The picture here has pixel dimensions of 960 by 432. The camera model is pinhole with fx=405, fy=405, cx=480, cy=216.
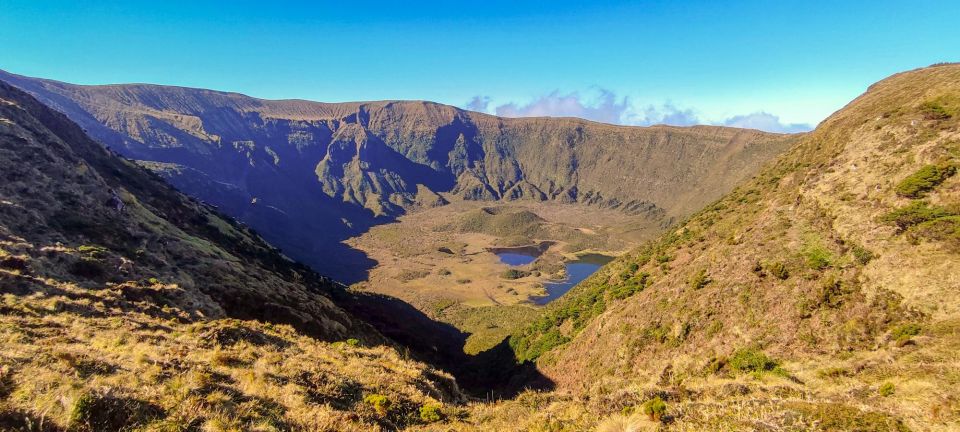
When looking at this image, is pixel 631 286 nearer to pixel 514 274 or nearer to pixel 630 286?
pixel 630 286

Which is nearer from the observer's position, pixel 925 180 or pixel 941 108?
pixel 925 180

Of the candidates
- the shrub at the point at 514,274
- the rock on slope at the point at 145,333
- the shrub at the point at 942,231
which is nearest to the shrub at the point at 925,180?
the shrub at the point at 942,231

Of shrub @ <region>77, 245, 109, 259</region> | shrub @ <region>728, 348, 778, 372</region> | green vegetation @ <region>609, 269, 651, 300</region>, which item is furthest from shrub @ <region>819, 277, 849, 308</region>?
shrub @ <region>77, 245, 109, 259</region>

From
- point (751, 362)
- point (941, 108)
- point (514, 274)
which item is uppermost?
point (941, 108)

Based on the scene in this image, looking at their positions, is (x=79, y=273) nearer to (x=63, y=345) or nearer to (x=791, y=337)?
(x=63, y=345)

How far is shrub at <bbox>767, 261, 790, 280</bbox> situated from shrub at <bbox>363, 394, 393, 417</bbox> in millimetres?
36006

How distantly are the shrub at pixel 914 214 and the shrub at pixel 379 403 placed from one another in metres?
40.8

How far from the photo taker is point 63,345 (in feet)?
50.9

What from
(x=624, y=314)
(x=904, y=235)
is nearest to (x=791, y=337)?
(x=904, y=235)

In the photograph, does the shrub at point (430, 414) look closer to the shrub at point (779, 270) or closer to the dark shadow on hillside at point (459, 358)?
the dark shadow on hillside at point (459, 358)

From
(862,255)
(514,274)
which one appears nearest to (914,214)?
(862,255)

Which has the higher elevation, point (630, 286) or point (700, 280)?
point (700, 280)

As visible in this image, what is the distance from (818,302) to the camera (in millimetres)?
31078

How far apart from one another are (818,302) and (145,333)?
4390 cm
